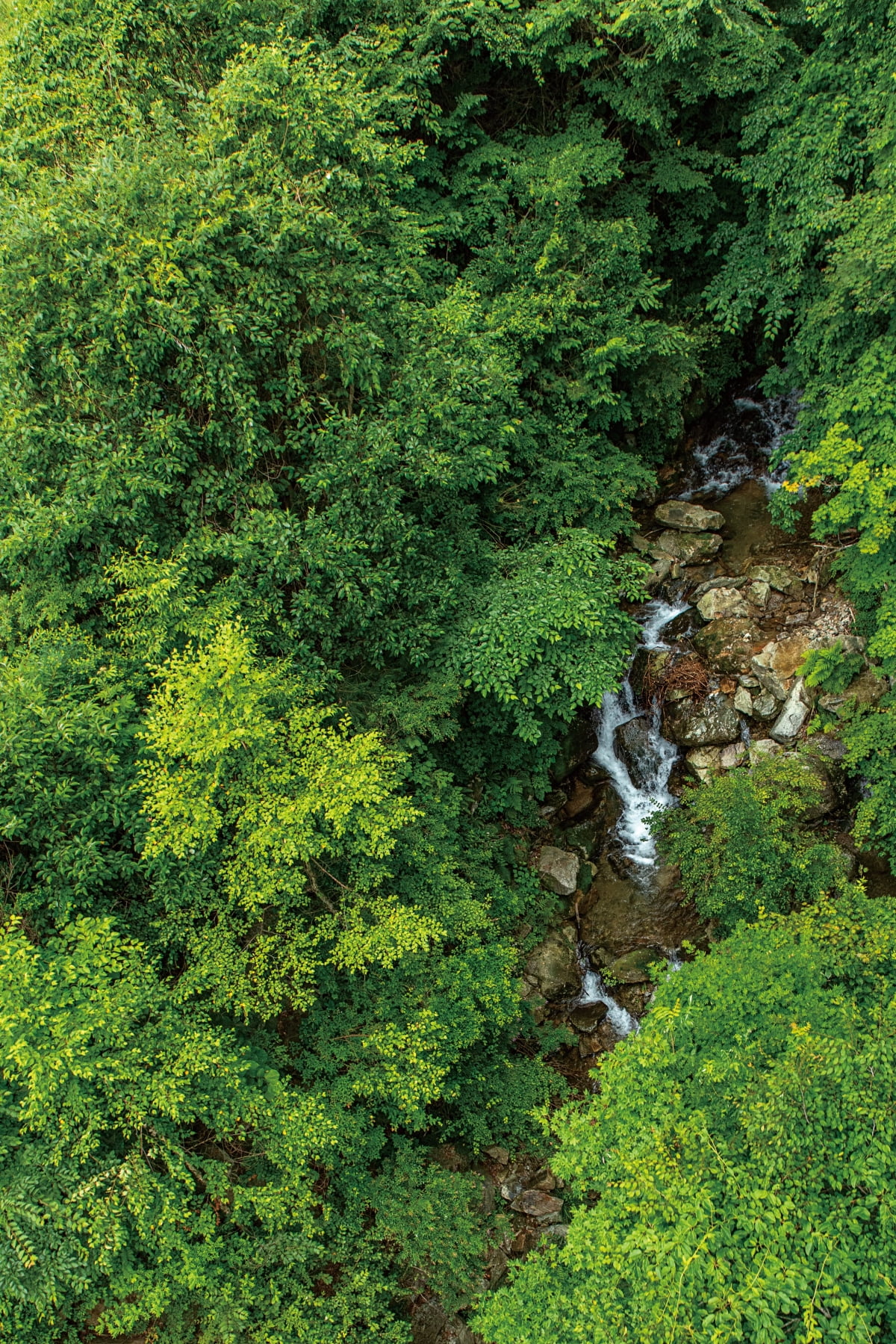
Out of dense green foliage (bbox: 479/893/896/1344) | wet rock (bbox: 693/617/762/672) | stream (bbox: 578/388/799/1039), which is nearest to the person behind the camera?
dense green foliage (bbox: 479/893/896/1344)

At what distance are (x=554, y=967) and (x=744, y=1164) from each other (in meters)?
5.61

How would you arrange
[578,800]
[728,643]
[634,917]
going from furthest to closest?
[578,800], [728,643], [634,917]

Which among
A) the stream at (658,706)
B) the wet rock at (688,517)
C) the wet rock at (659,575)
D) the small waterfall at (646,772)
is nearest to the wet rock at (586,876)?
the stream at (658,706)

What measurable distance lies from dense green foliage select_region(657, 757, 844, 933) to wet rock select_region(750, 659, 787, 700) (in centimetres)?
126

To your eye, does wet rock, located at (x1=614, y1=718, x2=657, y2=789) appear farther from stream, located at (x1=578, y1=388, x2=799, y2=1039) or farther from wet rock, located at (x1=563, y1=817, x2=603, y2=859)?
wet rock, located at (x1=563, y1=817, x2=603, y2=859)

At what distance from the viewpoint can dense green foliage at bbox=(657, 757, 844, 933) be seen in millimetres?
9672

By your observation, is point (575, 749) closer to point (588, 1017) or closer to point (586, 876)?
point (586, 876)

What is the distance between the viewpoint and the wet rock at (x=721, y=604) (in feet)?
40.3

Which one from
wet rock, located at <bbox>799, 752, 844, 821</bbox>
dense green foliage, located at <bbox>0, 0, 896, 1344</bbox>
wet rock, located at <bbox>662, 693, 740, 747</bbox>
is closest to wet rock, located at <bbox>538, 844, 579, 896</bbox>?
dense green foliage, located at <bbox>0, 0, 896, 1344</bbox>

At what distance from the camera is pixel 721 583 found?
12.7m

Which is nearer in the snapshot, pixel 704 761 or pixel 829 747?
pixel 829 747

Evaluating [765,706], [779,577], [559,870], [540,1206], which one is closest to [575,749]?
[559,870]

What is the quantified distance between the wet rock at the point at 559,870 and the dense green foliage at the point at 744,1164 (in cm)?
368

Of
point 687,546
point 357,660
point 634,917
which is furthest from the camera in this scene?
point 687,546
